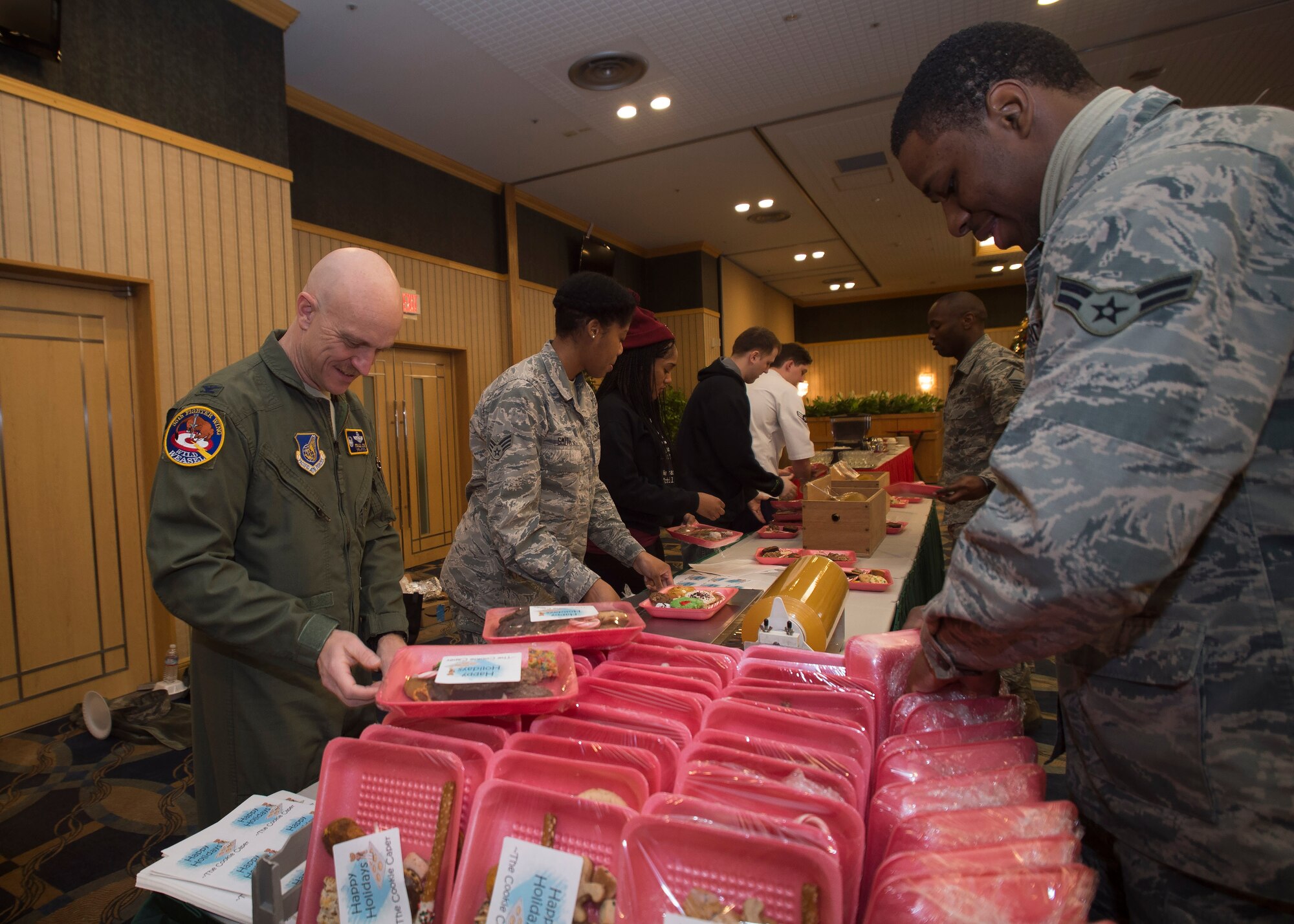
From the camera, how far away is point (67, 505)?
344cm

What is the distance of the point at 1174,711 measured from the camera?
74cm

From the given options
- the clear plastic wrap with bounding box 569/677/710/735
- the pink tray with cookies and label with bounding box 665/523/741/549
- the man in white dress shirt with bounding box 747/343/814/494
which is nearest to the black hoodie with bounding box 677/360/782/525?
the pink tray with cookies and label with bounding box 665/523/741/549

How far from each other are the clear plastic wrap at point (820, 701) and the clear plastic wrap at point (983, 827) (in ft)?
0.69

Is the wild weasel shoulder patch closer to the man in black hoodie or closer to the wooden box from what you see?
the wooden box

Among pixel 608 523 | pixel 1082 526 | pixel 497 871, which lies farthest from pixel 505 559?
pixel 1082 526

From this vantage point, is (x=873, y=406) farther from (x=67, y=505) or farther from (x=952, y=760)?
(x=952, y=760)

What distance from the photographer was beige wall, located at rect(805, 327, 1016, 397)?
14.7 m

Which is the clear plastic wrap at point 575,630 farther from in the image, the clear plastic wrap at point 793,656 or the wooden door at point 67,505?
the wooden door at point 67,505

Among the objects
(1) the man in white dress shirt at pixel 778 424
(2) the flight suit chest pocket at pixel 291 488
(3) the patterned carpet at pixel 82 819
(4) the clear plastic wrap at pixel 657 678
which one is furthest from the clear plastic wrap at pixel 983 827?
(1) the man in white dress shirt at pixel 778 424

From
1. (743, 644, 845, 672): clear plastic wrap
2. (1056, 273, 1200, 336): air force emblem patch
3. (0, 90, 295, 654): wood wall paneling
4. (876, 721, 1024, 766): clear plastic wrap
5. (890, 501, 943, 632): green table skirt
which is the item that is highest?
(0, 90, 295, 654): wood wall paneling

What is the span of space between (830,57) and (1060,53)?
4.59 metres

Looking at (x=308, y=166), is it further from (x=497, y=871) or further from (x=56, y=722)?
(x=497, y=871)

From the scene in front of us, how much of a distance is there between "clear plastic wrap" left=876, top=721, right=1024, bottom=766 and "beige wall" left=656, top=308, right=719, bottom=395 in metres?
8.77

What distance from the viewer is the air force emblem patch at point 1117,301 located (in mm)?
609
